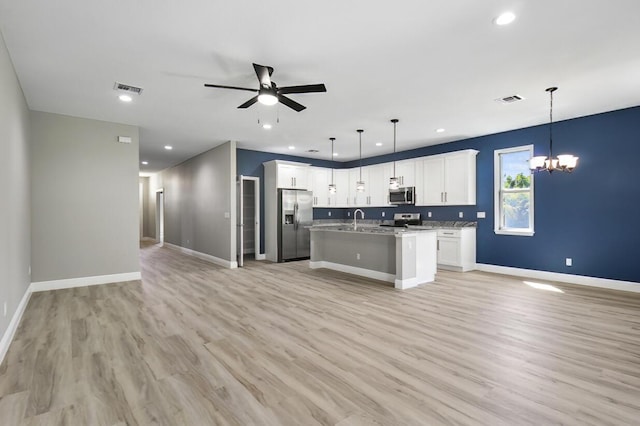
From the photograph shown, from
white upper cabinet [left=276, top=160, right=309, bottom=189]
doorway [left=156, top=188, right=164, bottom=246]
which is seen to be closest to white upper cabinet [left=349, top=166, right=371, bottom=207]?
white upper cabinet [left=276, top=160, right=309, bottom=189]

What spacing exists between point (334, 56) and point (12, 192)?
3797mm

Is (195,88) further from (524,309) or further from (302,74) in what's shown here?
(524,309)

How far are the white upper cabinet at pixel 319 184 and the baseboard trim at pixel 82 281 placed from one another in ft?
15.7

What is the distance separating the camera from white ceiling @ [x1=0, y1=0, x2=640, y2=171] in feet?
8.45

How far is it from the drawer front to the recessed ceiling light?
4.58 meters

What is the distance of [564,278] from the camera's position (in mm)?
5602

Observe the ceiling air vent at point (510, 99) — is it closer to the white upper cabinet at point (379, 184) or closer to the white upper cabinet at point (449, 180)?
the white upper cabinet at point (449, 180)

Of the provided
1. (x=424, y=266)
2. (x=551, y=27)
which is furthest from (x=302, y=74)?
(x=424, y=266)

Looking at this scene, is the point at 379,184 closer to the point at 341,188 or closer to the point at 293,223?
the point at 341,188

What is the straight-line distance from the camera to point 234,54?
3.26 metres

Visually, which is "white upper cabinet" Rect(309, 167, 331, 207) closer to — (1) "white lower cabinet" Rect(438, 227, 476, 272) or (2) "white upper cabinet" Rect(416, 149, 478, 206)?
(2) "white upper cabinet" Rect(416, 149, 478, 206)

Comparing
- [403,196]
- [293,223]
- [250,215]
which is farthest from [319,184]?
[403,196]

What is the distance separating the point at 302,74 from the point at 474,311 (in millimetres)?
3589

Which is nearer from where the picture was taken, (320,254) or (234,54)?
(234,54)
